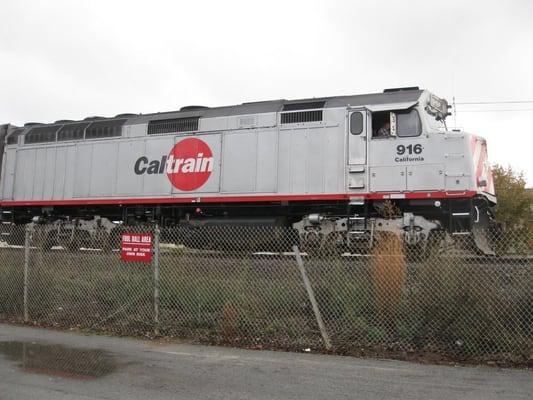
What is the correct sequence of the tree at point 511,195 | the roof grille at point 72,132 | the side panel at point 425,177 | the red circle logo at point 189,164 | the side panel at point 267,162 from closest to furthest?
the side panel at point 425,177
the side panel at point 267,162
the red circle logo at point 189,164
the roof grille at point 72,132
the tree at point 511,195

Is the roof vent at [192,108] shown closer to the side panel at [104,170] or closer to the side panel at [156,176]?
the side panel at [156,176]

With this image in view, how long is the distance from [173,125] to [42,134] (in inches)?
202

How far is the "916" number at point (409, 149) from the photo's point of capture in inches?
466

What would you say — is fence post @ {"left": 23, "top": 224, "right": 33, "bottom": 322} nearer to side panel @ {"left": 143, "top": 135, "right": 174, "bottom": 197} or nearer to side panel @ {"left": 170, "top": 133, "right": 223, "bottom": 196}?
side panel @ {"left": 170, "top": 133, "right": 223, "bottom": 196}

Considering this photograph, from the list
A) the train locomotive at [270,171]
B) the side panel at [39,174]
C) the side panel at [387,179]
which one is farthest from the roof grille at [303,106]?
the side panel at [39,174]

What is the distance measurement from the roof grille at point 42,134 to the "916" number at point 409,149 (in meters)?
10.8

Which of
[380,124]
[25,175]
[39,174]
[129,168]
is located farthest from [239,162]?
[25,175]

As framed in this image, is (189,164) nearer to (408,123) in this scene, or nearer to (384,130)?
(384,130)

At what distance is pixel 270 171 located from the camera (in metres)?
13.3

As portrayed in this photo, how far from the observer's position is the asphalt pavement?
460 cm

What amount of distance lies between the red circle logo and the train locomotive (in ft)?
0.10

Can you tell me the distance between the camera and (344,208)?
12.4 m

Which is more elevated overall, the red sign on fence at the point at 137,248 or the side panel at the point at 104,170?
the side panel at the point at 104,170

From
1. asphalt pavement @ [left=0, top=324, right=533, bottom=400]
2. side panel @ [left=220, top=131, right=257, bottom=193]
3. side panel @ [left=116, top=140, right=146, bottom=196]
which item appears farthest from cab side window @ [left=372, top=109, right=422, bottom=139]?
asphalt pavement @ [left=0, top=324, right=533, bottom=400]
